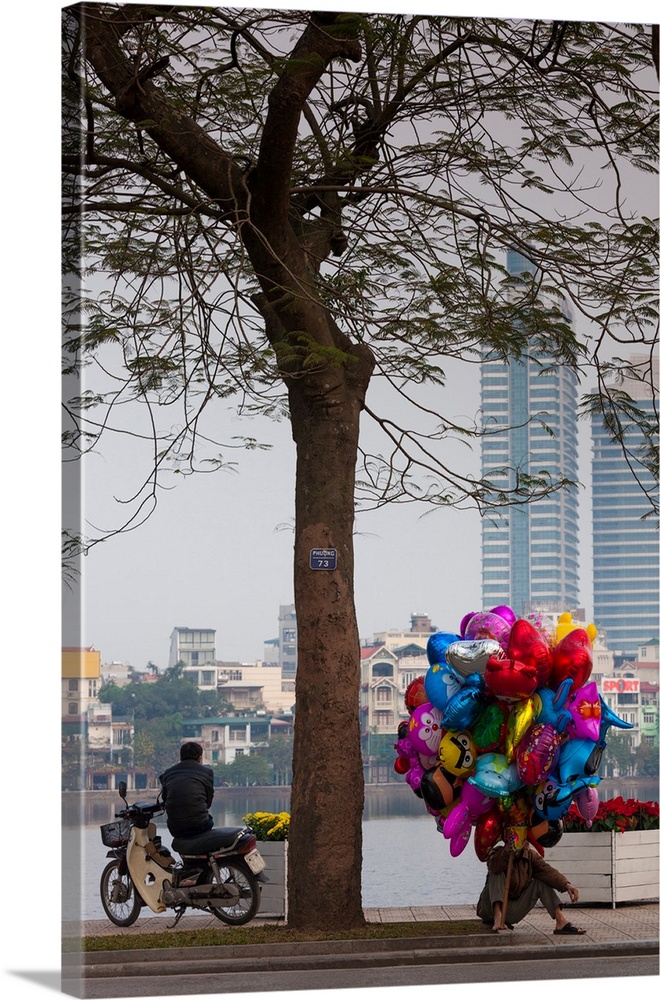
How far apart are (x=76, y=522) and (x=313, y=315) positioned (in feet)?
6.46

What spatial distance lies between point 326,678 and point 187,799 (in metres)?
1.07

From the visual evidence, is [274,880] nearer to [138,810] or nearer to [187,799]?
[187,799]

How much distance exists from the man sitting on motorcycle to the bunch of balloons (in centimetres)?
130

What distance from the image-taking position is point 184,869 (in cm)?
930

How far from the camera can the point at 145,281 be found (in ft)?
30.1

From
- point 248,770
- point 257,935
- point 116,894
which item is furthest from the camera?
point 248,770

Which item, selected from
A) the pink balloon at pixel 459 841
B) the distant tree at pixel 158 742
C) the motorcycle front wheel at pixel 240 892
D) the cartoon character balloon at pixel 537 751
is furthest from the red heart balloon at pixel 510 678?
the distant tree at pixel 158 742

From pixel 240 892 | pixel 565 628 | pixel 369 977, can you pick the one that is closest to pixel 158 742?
pixel 240 892

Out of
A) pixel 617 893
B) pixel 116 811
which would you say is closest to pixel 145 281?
pixel 116 811

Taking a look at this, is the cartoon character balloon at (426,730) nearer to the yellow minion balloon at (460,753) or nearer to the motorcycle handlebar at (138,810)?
the yellow minion balloon at (460,753)

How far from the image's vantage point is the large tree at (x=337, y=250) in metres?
8.66

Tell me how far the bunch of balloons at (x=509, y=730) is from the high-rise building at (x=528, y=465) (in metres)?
1.43

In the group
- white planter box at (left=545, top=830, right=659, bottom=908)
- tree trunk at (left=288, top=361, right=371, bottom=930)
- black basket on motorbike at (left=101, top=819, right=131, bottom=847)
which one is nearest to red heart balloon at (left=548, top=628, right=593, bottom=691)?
tree trunk at (left=288, top=361, right=371, bottom=930)
